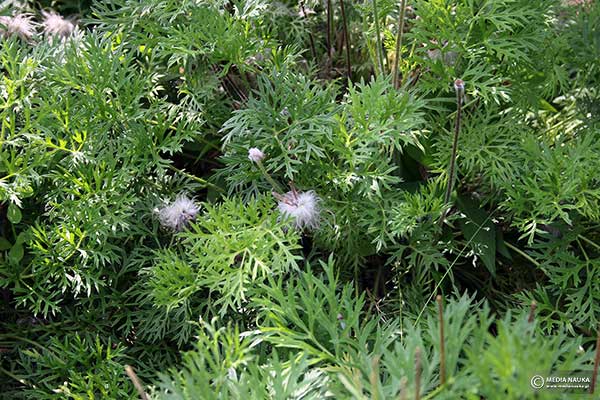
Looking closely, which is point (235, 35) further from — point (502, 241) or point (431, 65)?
point (502, 241)

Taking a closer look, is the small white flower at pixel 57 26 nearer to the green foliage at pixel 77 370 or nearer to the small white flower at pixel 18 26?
the small white flower at pixel 18 26

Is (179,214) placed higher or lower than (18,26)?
lower

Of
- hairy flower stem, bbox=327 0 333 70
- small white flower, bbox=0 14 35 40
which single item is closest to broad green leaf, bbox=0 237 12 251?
small white flower, bbox=0 14 35 40

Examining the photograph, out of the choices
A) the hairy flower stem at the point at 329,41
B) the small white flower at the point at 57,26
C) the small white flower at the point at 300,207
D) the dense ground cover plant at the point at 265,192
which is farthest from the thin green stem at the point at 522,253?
the small white flower at the point at 57,26

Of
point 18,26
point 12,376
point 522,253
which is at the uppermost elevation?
point 18,26

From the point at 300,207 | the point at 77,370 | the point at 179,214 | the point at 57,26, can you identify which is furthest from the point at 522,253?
the point at 57,26

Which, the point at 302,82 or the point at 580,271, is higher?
the point at 302,82

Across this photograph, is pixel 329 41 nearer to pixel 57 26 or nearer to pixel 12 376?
pixel 57 26

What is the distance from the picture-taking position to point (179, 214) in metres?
1.00

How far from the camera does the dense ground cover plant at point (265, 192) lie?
3.07 feet

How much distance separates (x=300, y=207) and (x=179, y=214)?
17 cm

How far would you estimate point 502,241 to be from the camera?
109cm

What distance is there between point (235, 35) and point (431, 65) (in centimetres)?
26

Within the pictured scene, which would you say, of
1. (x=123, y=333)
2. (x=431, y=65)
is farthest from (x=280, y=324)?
(x=431, y=65)
